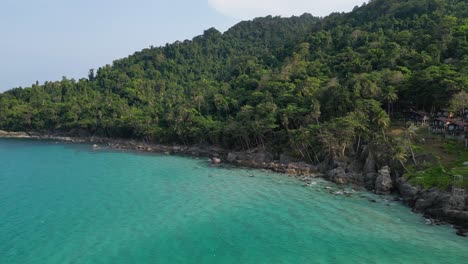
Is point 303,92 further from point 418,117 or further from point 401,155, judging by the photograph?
point 401,155

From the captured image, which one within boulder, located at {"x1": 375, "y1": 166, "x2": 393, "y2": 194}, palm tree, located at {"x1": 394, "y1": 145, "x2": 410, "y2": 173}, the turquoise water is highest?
palm tree, located at {"x1": 394, "y1": 145, "x2": 410, "y2": 173}

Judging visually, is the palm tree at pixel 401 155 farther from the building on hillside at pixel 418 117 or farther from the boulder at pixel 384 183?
the building on hillside at pixel 418 117

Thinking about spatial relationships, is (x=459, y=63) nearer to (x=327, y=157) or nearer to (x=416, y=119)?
(x=416, y=119)

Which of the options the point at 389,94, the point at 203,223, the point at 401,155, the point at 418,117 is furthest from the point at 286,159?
the point at 203,223

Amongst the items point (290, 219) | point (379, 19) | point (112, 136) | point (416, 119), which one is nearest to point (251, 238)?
point (290, 219)

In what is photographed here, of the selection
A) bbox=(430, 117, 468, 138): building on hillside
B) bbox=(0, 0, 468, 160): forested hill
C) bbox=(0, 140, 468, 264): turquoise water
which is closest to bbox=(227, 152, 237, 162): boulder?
bbox=(0, 0, 468, 160): forested hill

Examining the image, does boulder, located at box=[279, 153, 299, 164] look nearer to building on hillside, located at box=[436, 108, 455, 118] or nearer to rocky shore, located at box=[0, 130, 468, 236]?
rocky shore, located at box=[0, 130, 468, 236]

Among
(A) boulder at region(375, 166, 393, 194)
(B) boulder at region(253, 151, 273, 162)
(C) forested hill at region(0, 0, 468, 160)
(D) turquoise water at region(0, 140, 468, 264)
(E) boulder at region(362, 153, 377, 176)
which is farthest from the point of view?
(B) boulder at region(253, 151, 273, 162)

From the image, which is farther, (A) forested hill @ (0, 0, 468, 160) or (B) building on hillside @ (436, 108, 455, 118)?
(A) forested hill @ (0, 0, 468, 160)
